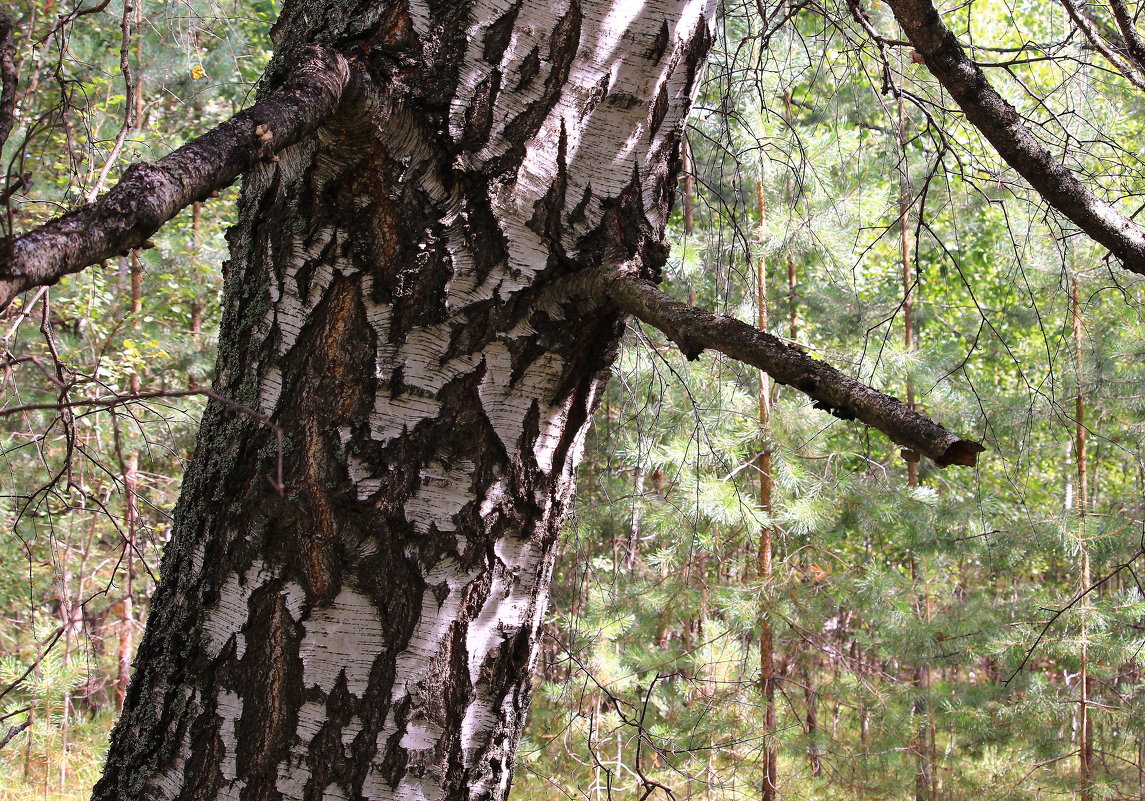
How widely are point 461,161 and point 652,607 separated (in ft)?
13.5

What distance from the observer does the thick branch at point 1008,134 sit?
88 centimetres

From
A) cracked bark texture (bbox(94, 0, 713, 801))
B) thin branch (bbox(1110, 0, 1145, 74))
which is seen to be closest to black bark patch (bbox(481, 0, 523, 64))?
cracked bark texture (bbox(94, 0, 713, 801))

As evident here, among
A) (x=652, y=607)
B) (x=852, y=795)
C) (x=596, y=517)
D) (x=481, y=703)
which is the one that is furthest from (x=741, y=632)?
(x=481, y=703)

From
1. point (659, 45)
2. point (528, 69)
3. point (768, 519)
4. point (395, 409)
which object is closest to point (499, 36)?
point (528, 69)

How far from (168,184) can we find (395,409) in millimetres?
368

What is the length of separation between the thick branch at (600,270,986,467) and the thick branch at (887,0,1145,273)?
384mm

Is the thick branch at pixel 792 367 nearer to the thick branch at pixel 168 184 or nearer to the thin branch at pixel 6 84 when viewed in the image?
the thick branch at pixel 168 184

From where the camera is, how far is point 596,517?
3895 millimetres

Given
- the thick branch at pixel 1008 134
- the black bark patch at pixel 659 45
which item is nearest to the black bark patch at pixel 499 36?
the black bark patch at pixel 659 45

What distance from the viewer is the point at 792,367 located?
69 cm

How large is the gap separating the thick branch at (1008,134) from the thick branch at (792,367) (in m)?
0.38

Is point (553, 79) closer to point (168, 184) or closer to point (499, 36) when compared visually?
point (499, 36)

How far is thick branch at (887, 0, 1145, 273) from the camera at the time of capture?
880 mm

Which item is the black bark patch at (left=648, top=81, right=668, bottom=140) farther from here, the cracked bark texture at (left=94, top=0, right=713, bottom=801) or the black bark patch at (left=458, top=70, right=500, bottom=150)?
the black bark patch at (left=458, top=70, right=500, bottom=150)
